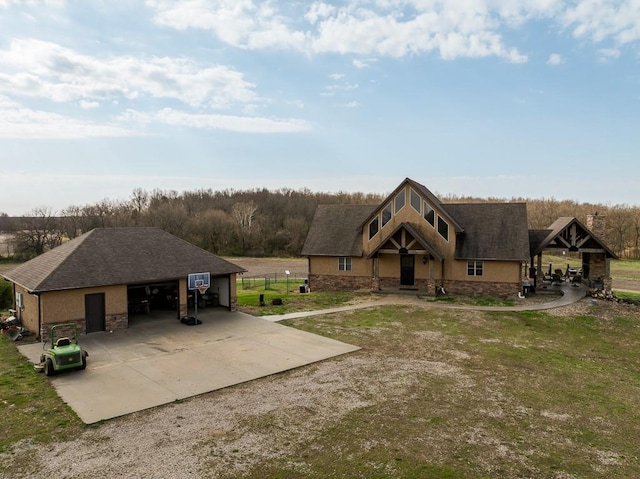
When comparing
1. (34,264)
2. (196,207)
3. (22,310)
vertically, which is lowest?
(22,310)

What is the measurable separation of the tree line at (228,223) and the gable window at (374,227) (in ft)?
136

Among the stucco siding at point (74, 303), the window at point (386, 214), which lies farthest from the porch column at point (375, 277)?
the stucco siding at point (74, 303)

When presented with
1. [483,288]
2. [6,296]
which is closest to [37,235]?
[6,296]

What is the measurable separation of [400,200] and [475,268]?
6666 millimetres

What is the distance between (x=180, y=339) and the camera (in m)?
18.2

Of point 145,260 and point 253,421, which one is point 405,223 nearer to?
point 145,260

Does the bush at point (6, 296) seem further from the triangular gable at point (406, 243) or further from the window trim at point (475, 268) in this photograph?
the window trim at point (475, 268)

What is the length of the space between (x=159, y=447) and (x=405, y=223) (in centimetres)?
2219

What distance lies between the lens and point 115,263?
20172mm

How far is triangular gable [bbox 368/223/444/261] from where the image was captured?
1110 inches

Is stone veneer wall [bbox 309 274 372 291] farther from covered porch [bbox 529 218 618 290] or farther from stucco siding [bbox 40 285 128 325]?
stucco siding [bbox 40 285 128 325]

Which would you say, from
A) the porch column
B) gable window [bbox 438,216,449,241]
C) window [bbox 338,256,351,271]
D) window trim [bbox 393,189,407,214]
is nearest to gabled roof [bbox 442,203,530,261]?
gable window [bbox 438,216,449,241]

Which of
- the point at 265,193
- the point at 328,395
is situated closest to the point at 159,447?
the point at 328,395

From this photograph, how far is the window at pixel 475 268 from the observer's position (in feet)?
94.2
